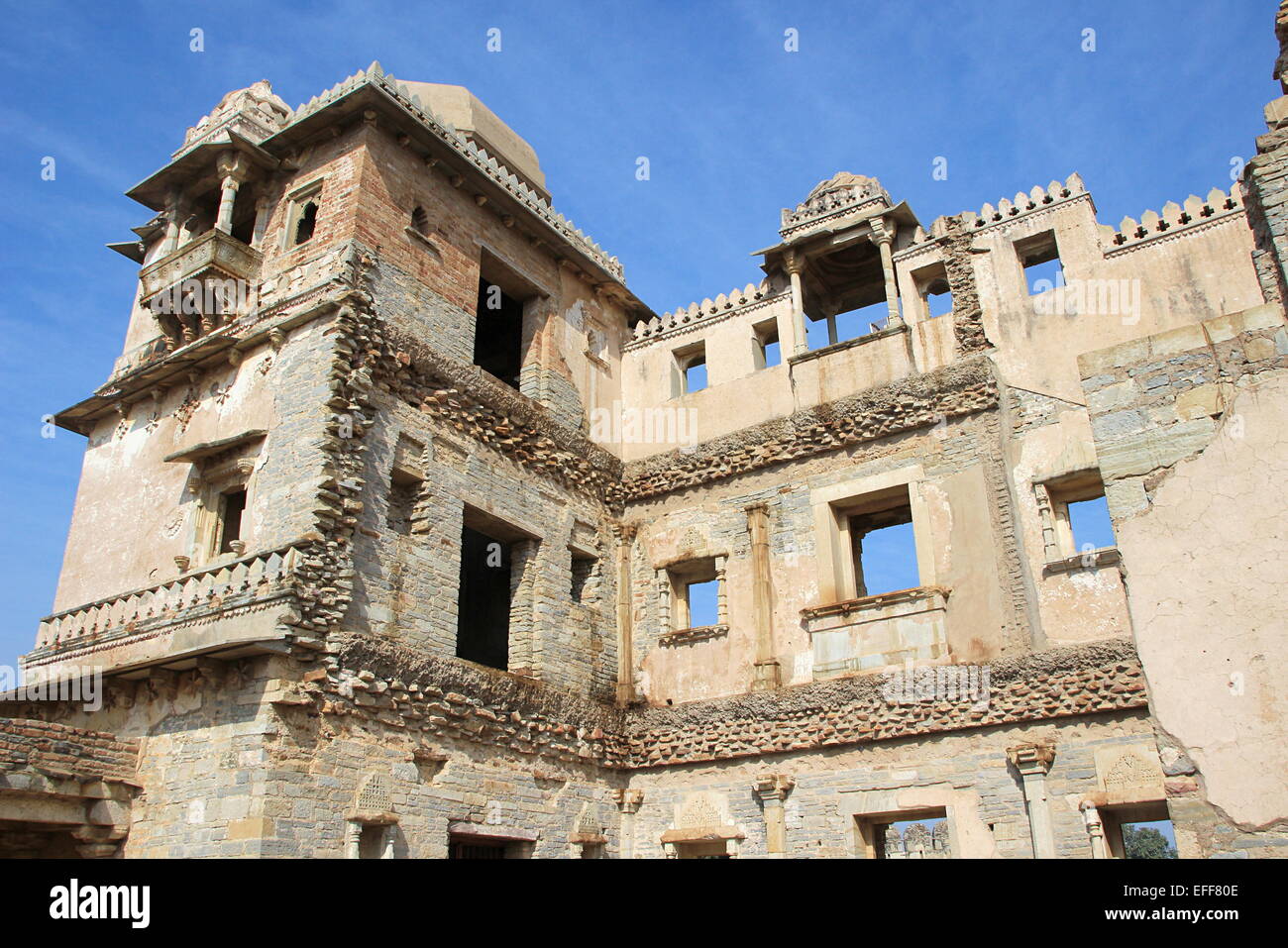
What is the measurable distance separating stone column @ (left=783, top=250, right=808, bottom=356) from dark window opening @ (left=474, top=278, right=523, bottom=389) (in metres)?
4.92

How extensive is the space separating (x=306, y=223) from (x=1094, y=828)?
1219 cm

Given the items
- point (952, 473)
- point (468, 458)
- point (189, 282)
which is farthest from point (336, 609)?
point (952, 473)

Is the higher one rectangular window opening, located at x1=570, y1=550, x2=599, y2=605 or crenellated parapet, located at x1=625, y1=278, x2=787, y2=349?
crenellated parapet, located at x1=625, y1=278, x2=787, y2=349


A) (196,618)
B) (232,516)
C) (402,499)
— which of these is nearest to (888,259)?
(402,499)

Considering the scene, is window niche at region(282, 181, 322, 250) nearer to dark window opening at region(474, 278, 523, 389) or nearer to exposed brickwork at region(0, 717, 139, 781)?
dark window opening at region(474, 278, 523, 389)

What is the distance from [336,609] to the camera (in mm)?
10805

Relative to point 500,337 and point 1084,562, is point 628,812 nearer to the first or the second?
point 1084,562

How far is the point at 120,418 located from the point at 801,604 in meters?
9.88

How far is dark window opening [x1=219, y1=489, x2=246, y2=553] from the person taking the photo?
1297 cm

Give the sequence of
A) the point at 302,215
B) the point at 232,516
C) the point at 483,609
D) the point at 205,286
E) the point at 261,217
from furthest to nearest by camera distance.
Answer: the point at 483,609 < the point at 261,217 < the point at 302,215 < the point at 232,516 < the point at 205,286

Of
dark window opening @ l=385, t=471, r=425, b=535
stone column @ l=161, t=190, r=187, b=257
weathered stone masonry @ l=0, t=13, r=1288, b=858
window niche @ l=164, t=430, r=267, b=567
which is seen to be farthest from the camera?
stone column @ l=161, t=190, r=187, b=257

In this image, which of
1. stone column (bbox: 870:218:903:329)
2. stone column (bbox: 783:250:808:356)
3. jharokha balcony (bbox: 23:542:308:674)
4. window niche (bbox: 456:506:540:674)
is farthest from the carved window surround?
jharokha balcony (bbox: 23:542:308:674)

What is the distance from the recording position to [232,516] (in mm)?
13461

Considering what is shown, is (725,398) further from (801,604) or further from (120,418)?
(120,418)
